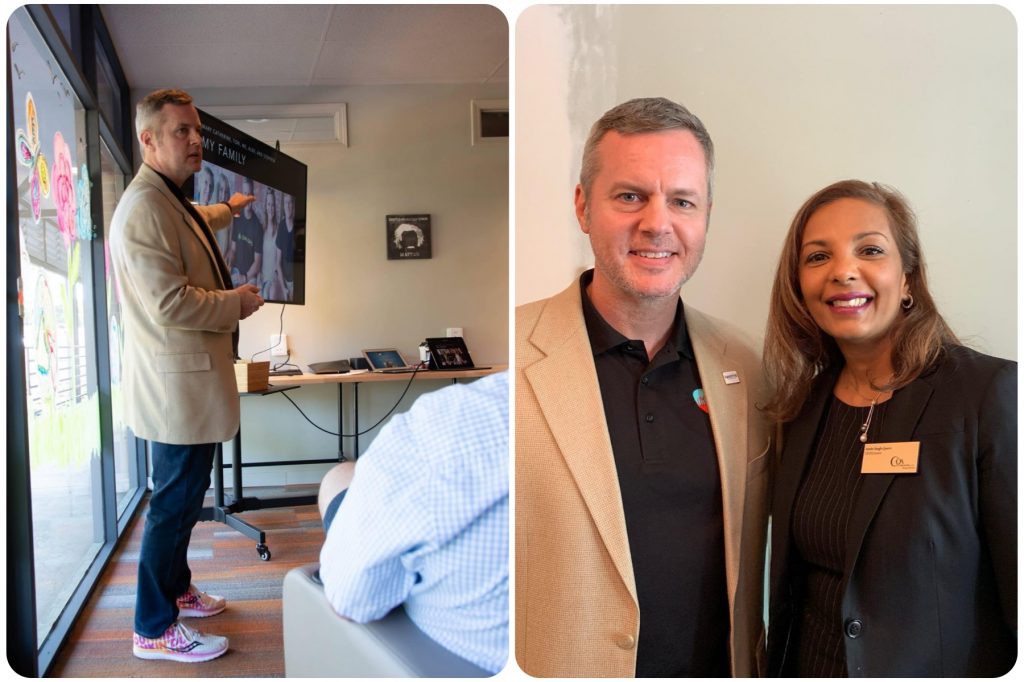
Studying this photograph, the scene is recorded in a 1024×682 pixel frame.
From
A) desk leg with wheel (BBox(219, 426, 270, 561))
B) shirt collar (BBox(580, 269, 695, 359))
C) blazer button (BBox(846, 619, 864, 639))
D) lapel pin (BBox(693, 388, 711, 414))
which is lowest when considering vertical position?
desk leg with wheel (BBox(219, 426, 270, 561))

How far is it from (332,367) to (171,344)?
0.99 m

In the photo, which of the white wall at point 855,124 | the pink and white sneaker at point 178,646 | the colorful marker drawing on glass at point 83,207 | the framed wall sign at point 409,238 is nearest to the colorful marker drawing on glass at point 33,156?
the colorful marker drawing on glass at point 83,207

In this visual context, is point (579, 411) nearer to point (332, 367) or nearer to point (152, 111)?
point (152, 111)

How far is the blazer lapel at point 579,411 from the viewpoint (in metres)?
1.25

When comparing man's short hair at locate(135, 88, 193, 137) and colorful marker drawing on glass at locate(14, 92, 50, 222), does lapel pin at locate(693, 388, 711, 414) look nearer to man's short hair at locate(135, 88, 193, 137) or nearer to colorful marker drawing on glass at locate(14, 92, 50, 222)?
man's short hair at locate(135, 88, 193, 137)

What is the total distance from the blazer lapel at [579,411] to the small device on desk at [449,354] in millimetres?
1113

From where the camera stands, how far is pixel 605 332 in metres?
1.36

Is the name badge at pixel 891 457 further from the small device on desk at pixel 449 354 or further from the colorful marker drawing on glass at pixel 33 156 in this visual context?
the colorful marker drawing on glass at pixel 33 156

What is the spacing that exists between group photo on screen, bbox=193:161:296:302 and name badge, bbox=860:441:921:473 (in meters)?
1.88

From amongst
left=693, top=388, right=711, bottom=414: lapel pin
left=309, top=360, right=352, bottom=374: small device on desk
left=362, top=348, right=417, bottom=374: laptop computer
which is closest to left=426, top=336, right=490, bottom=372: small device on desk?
left=362, top=348, right=417, bottom=374: laptop computer

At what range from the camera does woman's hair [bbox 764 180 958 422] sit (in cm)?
137

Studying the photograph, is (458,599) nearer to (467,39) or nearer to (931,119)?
(931,119)

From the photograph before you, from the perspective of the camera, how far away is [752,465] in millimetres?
1372

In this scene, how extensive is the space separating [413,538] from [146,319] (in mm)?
1328
